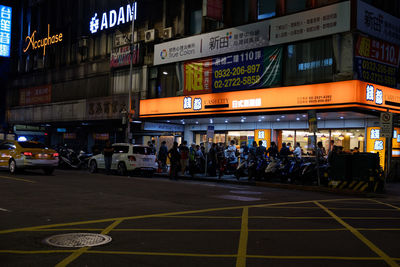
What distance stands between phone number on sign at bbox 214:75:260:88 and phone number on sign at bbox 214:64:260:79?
0.32 metres

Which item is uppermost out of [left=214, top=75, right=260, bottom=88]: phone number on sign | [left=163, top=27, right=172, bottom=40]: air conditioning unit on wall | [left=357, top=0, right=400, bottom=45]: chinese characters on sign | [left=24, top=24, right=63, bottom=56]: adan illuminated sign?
[left=24, top=24, right=63, bottom=56]: adan illuminated sign

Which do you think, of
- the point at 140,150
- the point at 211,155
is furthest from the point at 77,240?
the point at 211,155

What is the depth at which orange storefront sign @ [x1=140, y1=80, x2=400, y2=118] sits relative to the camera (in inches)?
791

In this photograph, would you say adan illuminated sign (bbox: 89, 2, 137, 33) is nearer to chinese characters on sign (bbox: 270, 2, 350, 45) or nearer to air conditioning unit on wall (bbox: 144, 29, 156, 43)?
air conditioning unit on wall (bbox: 144, 29, 156, 43)

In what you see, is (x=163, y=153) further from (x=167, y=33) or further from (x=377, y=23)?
(x=377, y=23)

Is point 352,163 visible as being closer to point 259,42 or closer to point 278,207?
point 278,207

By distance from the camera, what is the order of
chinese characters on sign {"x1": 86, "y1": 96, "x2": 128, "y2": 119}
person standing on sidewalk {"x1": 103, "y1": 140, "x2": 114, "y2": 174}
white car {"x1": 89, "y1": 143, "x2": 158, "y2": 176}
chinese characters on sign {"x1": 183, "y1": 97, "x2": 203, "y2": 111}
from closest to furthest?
white car {"x1": 89, "y1": 143, "x2": 158, "y2": 176} → person standing on sidewalk {"x1": 103, "y1": 140, "x2": 114, "y2": 174} → chinese characters on sign {"x1": 183, "y1": 97, "x2": 203, "y2": 111} → chinese characters on sign {"x1": 86, "y1": 96, "x2": 128, "y2": 119}

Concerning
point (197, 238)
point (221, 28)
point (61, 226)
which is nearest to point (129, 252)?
point (197, 238)

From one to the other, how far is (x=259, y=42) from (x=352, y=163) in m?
10.6

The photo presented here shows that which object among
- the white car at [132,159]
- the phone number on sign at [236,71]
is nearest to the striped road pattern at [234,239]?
the white car at [132,159]

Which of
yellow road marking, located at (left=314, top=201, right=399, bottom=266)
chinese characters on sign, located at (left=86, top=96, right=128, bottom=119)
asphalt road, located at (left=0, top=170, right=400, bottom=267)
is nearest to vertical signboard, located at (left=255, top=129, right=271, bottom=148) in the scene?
chinese characters on sign, located at (left=86, top=96, right=128, bottom=119)

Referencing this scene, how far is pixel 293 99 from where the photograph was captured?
22.4 meters

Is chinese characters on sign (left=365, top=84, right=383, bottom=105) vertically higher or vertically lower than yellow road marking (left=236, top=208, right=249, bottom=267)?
higher

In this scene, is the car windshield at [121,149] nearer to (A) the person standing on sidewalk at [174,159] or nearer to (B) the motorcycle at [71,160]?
(A) the person standing on sidewalk at [174,159]
